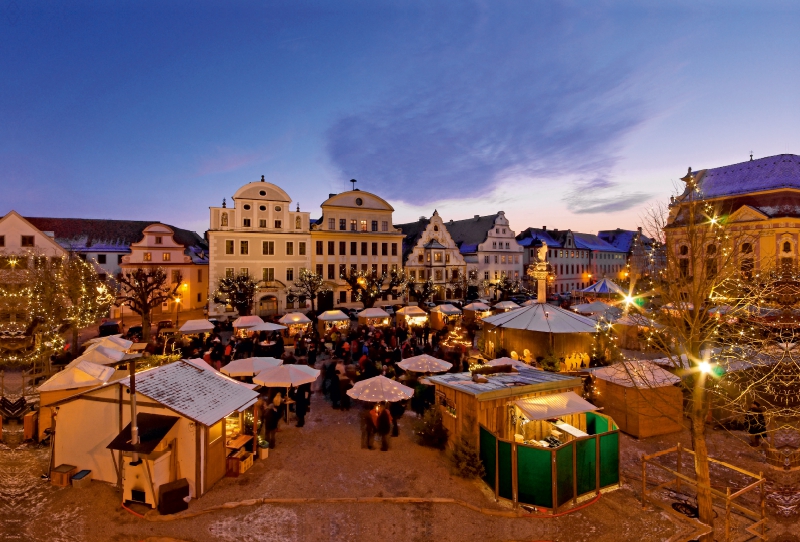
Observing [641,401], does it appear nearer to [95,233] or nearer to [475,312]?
[475,312]

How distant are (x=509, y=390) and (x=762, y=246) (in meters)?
41.6

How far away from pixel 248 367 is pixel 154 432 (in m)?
5.88

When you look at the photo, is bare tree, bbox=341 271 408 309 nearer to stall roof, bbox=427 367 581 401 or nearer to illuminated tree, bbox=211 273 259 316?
illuminated tree, bbox=211 273 259 316

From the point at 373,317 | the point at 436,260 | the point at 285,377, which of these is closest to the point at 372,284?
the point at 373,317

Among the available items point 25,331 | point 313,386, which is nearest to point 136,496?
point 313,386

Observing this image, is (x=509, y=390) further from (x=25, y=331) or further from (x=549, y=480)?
(x=25, y=331)

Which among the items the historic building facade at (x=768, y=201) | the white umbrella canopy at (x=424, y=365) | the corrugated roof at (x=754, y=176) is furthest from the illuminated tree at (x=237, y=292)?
the corrugated roof at (x=754, y=176)

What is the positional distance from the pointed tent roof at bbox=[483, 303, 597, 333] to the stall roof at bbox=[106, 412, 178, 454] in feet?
47.0

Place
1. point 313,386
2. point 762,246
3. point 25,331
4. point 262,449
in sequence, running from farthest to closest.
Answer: point 762,246
point 25,331
point 313,386
point 262,449

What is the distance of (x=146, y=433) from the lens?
27.8 ft

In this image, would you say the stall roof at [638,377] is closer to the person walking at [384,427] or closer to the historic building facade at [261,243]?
the person walking at [384,427]

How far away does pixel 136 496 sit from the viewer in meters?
8.66

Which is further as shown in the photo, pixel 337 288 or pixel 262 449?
pixel 337 288

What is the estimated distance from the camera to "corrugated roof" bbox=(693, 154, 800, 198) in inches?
1478
